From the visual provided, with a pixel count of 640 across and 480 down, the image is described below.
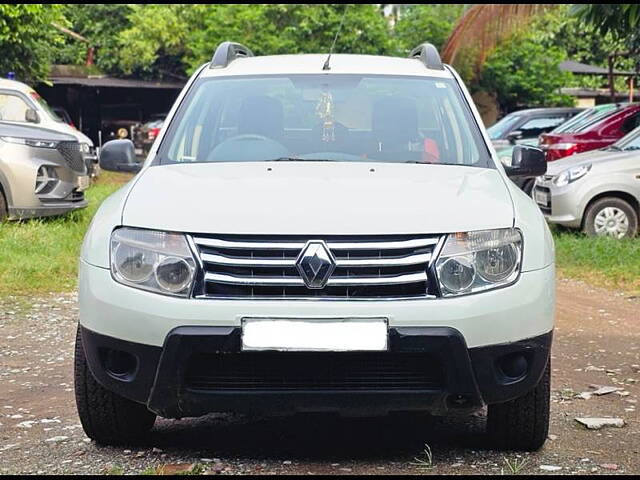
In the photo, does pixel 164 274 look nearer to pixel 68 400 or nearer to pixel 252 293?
pixel 252 293

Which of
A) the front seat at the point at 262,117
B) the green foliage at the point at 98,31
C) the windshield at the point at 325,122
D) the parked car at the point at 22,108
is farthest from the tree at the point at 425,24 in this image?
the front seat at the point at 262,117

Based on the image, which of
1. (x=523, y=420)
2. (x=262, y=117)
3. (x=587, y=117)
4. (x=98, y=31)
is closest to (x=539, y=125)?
(x=587, y=117)

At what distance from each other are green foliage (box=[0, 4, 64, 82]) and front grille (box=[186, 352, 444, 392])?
16168mm

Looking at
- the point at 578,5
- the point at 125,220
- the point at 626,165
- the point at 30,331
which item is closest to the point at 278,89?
the point at 125,220

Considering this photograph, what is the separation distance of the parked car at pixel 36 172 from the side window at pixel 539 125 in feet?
26.2

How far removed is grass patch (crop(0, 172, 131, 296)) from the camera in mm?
9164

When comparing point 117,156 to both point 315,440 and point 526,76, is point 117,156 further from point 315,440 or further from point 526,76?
point 526,76

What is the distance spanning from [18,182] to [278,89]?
24.5 feet

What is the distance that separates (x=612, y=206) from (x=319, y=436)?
804 centimetres

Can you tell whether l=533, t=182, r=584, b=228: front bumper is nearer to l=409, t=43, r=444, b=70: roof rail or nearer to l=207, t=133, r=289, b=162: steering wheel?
l=409, t=43, r=444, b=70: roof rail

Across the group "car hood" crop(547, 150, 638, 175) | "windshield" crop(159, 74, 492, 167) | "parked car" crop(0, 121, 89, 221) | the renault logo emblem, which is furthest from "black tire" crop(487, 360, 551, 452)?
"parked car" crop(0, 121, 89, 221)

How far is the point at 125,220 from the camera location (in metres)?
4.06

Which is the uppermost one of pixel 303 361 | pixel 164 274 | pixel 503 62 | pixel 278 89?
pixel 278 89

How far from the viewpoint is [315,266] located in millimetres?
3801
